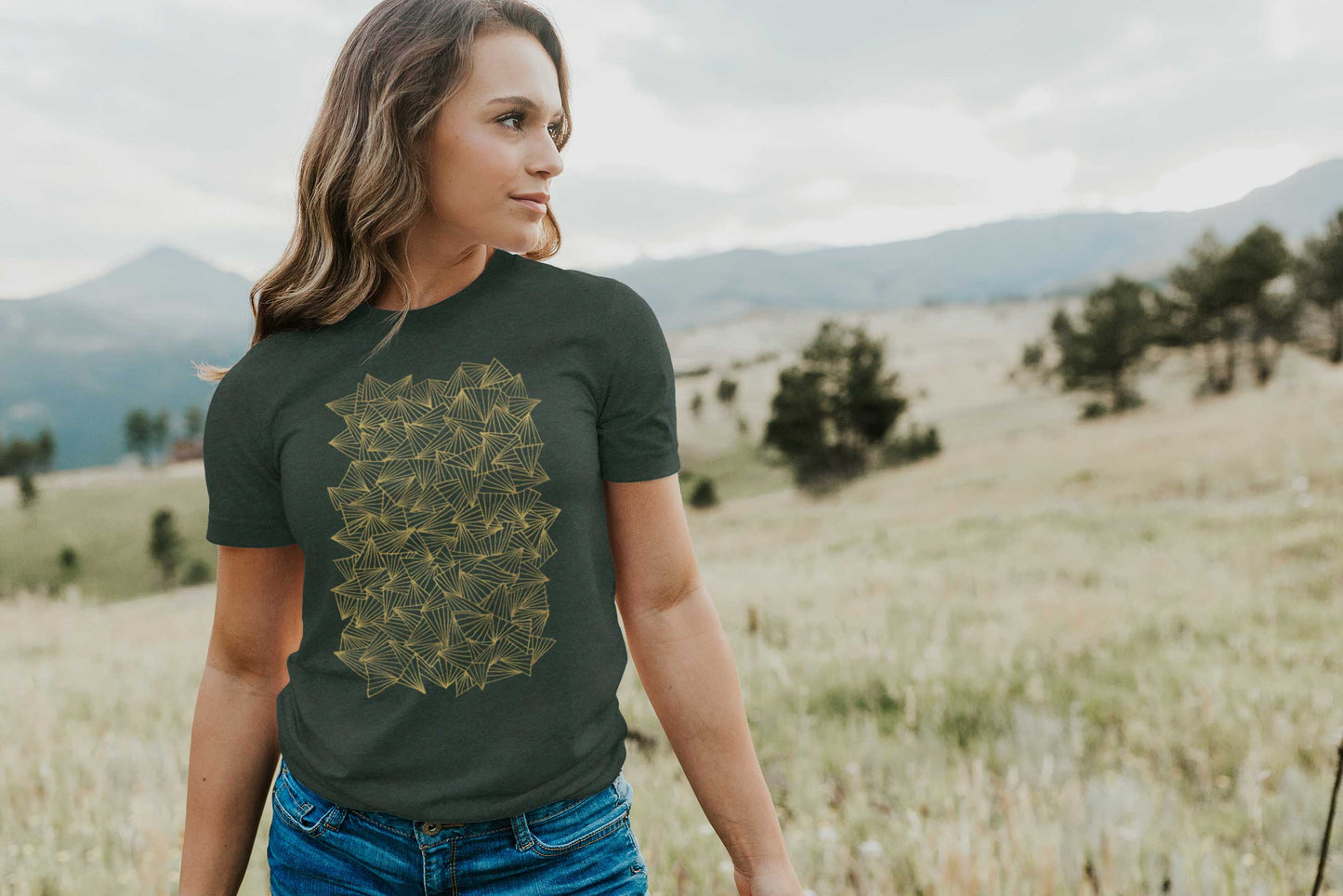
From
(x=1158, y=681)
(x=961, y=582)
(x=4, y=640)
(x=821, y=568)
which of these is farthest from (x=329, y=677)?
(x=4, y=640)

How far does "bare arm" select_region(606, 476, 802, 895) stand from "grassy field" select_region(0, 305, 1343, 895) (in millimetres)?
1594

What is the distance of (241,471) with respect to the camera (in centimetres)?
172

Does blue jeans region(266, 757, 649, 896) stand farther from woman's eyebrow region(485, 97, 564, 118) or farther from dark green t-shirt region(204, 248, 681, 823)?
woman's eyebrow region(485, 97, 564, 118)

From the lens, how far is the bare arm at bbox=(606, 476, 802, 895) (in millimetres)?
1680

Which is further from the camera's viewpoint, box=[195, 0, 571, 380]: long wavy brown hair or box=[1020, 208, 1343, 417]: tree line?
box=[1020, 208, 1343, 417]: tree line

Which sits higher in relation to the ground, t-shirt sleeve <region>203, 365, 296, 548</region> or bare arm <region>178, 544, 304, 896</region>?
t-shirt sleeve <region>203, 365, 296, 548</region>

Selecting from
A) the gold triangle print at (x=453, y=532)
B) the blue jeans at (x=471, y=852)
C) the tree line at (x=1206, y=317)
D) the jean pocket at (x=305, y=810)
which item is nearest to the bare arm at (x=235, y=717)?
the jean pocket at (x=305, y=810)

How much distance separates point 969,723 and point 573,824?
4034 mm

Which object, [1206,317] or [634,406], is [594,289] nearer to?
[634,406]

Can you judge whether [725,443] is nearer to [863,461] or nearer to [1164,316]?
[863,461]

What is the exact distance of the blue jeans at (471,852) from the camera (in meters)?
1.55

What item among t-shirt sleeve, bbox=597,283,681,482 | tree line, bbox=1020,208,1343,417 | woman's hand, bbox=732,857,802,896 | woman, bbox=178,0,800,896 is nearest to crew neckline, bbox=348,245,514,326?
woman, bbox=178,0,800,896

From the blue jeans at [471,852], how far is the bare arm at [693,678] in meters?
0.18

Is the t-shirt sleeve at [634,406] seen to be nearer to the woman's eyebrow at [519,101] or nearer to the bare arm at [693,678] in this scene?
the bare arm at [693,678]
